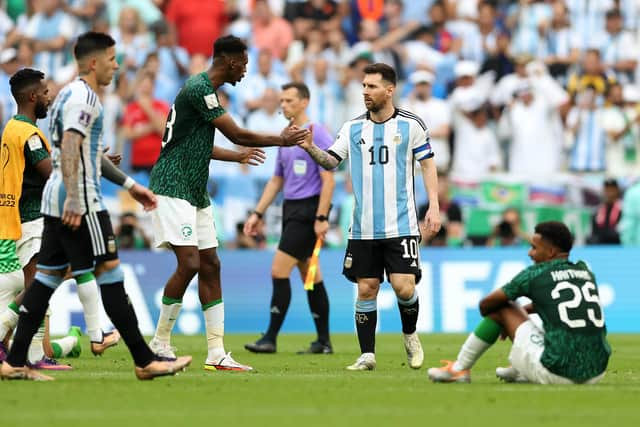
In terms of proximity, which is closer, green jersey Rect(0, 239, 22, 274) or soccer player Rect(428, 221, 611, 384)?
soccer player Rect(428, 221, 611, 384)

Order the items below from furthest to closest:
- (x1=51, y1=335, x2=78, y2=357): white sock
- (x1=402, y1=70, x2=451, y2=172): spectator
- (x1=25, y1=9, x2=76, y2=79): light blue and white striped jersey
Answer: (x1=25, y1=9, x2=76, y2=79): light blue and white striped jersey, (x1=402, y1=70, x2=451, y2=172): spectator, (x1=51, y1=335, x2=78, y2=357): white sock

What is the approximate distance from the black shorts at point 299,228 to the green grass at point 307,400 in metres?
3.08

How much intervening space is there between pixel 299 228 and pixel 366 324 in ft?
9.96

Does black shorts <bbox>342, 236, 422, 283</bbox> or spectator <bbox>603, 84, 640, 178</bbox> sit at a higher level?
spectator <bbox>603, 84, 640, 178</bbox>

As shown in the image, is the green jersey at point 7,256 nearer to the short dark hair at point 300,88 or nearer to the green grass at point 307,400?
the green grass at point 307,400

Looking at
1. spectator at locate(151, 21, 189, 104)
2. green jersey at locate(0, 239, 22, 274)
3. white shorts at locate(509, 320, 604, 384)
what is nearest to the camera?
white shorts at locate(509, 320, 604, 384)

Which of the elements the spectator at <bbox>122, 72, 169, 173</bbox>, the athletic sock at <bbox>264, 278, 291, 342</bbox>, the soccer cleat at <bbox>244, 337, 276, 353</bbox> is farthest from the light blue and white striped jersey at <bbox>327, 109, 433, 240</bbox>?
the spectator at <bbox>122, 72, 169, 173</bbox>

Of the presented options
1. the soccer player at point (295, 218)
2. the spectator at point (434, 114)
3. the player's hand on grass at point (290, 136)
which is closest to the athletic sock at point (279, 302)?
the soccer player at point (295, 218)

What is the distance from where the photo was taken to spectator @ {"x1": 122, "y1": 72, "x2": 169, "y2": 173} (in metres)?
20.1

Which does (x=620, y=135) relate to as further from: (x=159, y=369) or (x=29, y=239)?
(x=159, y=369)

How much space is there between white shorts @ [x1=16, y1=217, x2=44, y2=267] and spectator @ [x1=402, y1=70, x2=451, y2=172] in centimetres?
1067

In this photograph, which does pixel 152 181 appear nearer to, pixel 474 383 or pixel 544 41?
pixel 474 383

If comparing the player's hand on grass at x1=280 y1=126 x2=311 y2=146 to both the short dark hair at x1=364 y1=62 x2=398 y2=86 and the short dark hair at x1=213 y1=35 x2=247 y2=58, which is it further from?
the short dark hair at x1=364 y1=62 x2=398 y2=86

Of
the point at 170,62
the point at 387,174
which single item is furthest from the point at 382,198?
the point at 170,62
